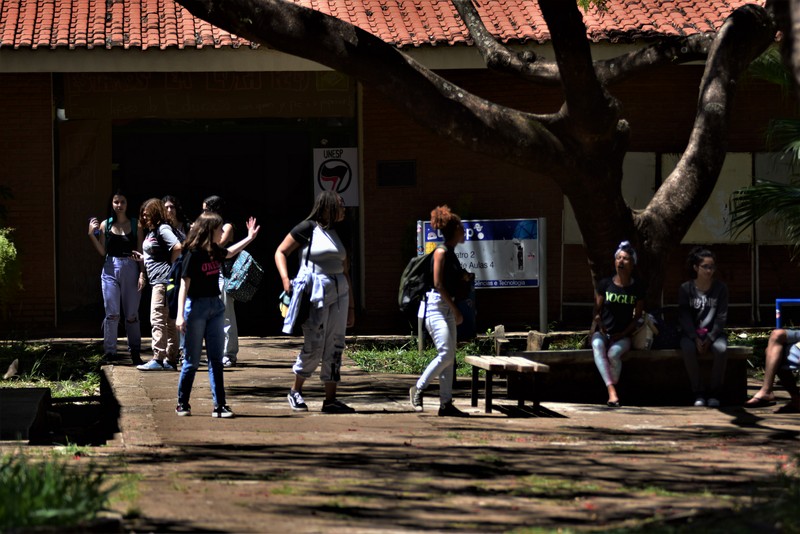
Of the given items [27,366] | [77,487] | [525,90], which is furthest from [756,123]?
[77,487]

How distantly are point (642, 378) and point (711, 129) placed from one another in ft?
8.21

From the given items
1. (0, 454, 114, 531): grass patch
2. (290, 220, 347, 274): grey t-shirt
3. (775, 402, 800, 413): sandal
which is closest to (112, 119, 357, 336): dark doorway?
(290, 220, 347, 274): grey t-shirt

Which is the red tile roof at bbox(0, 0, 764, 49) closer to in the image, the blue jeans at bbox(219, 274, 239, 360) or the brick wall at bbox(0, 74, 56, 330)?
the brick wall at bbox(0, 74, 56, 330)

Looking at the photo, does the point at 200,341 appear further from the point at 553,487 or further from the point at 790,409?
the point at 790,409

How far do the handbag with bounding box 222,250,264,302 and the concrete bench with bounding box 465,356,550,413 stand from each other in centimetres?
292

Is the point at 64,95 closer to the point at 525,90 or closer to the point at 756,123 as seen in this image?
the point at 525,90

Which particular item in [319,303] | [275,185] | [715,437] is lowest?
[715,437]

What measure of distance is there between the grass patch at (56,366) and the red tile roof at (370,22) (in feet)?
11.6

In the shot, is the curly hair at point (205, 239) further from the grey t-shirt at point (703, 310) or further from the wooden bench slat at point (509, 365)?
the grey t-shirt at point (703, 310)

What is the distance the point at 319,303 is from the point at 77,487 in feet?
15.9

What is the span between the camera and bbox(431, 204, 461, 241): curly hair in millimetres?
10789

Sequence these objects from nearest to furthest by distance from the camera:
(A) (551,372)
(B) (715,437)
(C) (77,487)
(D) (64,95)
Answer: (C) (77,487) < (B) (715,437) < (A) (551,372) < (D) (64,95)

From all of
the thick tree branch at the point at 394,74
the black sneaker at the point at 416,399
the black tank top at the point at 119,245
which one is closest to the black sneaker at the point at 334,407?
the black sneaker at the point at 416,399

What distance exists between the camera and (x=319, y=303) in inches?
416
